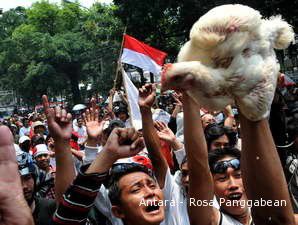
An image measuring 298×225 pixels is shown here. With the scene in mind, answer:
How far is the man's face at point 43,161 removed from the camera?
17.8ft

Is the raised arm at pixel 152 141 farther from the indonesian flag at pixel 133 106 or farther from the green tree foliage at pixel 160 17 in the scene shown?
the green tree foliage at pixel 160 17

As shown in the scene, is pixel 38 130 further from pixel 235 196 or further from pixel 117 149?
pixel 117 149

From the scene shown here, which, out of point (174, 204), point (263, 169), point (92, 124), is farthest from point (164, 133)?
point (263, 169)

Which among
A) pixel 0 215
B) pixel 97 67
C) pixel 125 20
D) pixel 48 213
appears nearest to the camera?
pixel 0 215

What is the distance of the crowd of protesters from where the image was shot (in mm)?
1472

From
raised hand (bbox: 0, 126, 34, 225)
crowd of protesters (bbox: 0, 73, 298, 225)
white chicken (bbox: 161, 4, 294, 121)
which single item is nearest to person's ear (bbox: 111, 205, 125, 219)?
crowd of protesters (bbox: 0, 73, 298, 225)

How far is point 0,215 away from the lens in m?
1.41

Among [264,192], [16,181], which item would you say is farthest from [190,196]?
[16,181]

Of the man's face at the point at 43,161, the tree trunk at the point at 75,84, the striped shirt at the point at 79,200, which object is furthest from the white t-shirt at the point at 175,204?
the tree trunk at the point at 75,84

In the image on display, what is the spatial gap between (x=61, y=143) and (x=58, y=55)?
1363 inches

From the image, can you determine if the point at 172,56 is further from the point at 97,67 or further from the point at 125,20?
the point at 97,67

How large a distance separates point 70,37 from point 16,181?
123 ft

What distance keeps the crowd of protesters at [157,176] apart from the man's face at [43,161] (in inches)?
66.2

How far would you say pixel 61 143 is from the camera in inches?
91.8
